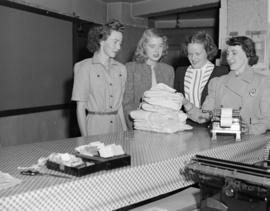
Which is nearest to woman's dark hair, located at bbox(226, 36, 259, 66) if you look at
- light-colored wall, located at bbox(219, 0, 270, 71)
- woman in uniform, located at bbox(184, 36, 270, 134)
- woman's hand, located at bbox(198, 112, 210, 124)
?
woman in uniform, located at bbox(184, 36, 270, 134)

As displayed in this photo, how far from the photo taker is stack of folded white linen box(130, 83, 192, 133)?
1955mm

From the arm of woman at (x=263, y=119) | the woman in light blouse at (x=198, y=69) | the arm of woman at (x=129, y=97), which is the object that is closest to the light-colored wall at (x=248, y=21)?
the woman in light blouse at (x=198, y=69)

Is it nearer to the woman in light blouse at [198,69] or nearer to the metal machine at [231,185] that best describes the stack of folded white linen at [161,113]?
the metal machine at [231,185]

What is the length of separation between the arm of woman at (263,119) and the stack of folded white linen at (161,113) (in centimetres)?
35

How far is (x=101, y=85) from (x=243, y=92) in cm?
91

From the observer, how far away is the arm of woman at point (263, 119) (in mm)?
2004

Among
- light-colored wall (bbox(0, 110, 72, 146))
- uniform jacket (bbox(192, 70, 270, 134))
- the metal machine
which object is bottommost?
light-colored wall (bbox(0, 110, 72, 146))

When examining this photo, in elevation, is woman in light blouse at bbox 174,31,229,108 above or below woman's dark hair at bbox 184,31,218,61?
below

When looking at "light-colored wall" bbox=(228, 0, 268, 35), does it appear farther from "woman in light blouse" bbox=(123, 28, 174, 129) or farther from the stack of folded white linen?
the stack of folded white linen

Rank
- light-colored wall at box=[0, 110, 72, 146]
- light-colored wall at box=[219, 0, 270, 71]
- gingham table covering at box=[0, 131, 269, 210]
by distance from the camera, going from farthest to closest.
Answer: light-colored wall at box=[0, 110, 72, 146] → light-colored wall at box=[219, 0, 270, 71] → gingham table covering at box=[0, 131, 269, 210]

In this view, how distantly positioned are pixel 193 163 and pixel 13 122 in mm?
2969

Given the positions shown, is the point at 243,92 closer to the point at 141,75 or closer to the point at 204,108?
the point at 204,108

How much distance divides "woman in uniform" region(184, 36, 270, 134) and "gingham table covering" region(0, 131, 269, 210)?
0.14 meters

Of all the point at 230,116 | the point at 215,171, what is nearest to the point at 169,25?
the point at 230,116
